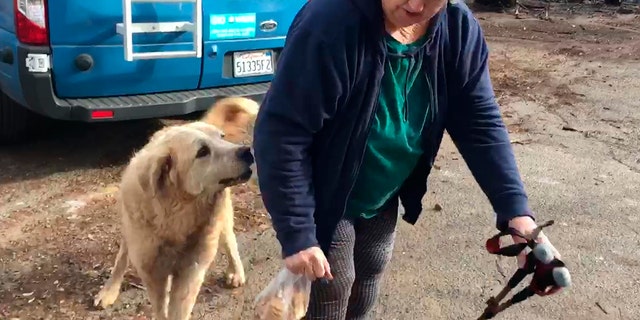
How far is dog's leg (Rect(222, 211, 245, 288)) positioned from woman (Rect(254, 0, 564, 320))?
1307mm

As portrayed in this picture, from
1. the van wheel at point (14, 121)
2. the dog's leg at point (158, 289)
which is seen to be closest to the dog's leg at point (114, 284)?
the dog's leg at point (158, 289)

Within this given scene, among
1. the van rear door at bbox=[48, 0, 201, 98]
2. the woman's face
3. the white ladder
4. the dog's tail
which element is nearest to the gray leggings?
the woman's face

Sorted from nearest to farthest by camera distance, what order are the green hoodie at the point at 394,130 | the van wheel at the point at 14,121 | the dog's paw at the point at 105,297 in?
1. the green hoodie at the point at 394,130
2. the dog's paw at the point at 105,297
3. the van wheel at the point at 14,121

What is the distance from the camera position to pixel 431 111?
213 centimetres

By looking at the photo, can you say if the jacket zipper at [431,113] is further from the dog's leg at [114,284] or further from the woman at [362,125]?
the dog's leg at [114,284]

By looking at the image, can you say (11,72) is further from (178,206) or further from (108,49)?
(178,206)

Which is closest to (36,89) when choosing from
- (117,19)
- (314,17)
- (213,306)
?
(117,19)

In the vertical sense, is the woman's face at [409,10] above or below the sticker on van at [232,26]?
above

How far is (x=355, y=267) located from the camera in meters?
2.54

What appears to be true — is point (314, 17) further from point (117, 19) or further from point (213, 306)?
point (117, 19)

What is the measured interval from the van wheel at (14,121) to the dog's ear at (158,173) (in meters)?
2.89

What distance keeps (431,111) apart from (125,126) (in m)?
4.47

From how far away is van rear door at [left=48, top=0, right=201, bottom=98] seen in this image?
459cm

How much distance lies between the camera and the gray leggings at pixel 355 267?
2248 millimetres
